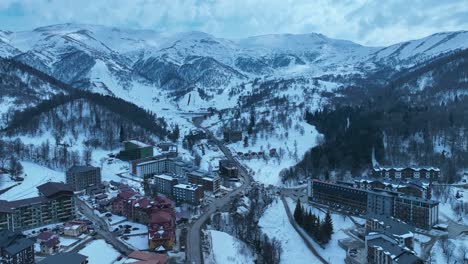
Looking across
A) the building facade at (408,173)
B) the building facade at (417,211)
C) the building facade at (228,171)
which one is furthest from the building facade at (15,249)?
the building facade at (408,173)

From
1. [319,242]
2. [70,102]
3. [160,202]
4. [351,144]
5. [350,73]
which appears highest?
[350,73]

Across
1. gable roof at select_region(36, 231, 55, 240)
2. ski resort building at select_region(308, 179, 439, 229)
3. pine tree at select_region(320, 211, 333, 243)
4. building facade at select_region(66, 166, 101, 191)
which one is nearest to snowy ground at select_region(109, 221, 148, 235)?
gable roof at select_region(36, 231, 55, 240)

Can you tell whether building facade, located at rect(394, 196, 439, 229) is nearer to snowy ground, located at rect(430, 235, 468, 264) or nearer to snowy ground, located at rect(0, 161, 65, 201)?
snowy ground, located at rect(430, 235, 468, 264)

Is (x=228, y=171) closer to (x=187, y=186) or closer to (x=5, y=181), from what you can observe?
(x=187, y=186)

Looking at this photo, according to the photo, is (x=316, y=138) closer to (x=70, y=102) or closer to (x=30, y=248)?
(x=70, y=102)

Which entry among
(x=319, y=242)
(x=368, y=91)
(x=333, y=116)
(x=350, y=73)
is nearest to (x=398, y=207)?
(x=319, y=242)

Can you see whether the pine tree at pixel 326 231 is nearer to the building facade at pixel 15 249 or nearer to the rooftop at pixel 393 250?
the rooftop at pixel 393 250

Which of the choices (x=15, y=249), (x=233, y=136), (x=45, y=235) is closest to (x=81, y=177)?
(x=45, y=235)
